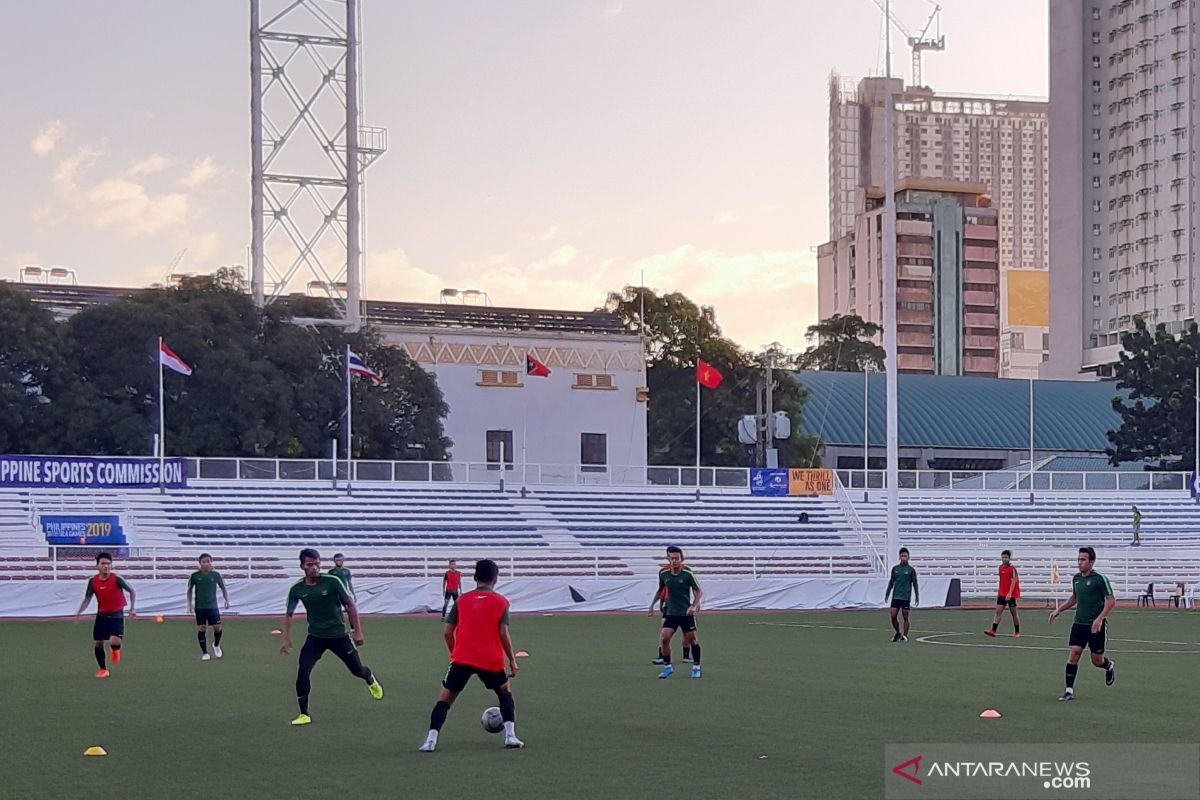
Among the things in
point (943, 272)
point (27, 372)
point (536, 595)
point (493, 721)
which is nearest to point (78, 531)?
point (536, 595)

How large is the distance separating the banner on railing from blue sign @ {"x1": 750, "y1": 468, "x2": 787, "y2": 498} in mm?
216

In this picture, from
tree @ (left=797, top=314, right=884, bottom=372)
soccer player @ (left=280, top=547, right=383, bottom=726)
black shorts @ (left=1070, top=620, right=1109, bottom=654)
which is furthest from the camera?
tree @ (left=797, top=314, right=884, bottom=372)

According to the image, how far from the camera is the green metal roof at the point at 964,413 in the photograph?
322ft

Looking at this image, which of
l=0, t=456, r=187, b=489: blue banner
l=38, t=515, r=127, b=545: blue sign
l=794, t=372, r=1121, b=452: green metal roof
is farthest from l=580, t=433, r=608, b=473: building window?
l=38, t=515, r=127, b=545: blue sign

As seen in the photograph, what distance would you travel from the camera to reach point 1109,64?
144 m

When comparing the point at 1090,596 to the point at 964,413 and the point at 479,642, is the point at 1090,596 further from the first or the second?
the point at 964,413

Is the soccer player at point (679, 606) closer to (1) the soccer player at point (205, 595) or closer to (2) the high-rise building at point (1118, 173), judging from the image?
(1) the soccer player at point (205, 595)

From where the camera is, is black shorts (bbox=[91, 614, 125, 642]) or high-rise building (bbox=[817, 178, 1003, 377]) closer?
black shorts (bbox=[91, 614, 125, 642])

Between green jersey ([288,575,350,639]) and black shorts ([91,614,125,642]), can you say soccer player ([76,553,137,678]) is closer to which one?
black shorts ([91,614,125,642])

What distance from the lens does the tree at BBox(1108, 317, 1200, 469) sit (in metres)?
78.8

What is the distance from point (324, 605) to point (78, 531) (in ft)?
110

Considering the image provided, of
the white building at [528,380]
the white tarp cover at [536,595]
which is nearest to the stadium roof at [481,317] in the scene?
the white building at [528,380]

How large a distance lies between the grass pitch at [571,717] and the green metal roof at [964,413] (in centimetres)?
6917

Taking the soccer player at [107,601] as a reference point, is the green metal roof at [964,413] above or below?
above
